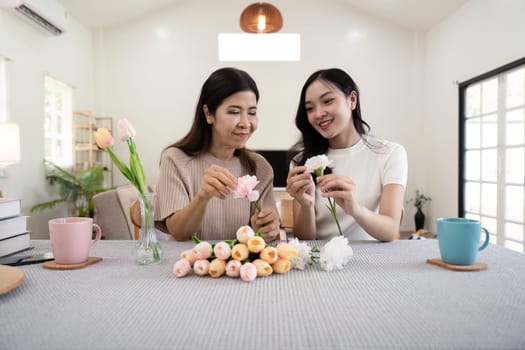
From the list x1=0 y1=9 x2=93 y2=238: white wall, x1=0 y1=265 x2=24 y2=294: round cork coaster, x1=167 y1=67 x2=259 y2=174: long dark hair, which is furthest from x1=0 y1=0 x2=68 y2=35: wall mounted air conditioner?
x1=0 y1=265 x2=24 y2=294: round cork coaster

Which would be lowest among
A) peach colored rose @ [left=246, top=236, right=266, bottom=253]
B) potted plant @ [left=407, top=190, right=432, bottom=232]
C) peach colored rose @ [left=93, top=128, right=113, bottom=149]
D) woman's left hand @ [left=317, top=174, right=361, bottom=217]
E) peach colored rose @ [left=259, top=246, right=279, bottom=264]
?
potted plant @ [left=407, top=190, right=432, bottom=232]

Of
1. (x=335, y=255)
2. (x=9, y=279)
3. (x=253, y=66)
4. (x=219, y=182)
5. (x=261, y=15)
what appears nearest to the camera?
(x=9, y=279)

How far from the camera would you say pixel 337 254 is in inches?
34.2

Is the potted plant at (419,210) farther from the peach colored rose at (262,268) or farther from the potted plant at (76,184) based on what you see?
the peach colored rose at (262,268)

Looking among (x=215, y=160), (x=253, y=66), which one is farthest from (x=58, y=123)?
(x=215, y=160)

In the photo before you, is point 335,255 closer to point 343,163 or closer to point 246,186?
point 246,186

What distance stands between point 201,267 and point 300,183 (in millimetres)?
497

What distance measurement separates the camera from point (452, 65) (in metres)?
5.35

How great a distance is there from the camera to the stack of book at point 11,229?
3.37ft

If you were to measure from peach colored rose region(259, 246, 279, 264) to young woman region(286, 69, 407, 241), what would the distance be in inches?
16.4

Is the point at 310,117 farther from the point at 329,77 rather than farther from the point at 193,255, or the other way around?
the point at 193,255

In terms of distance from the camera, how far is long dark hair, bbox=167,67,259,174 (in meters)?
1.48

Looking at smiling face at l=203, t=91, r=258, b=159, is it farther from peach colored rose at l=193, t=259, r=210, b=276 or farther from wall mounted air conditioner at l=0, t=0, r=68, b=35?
wall mounted air conditioner at l=0, t=0, r=68, b=35

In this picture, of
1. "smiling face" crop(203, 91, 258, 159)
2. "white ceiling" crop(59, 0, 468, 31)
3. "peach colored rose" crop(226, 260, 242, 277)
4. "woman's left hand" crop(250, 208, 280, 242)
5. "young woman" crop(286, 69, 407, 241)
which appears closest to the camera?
"peach colored rose" crop(226, 260, 242, 277)
